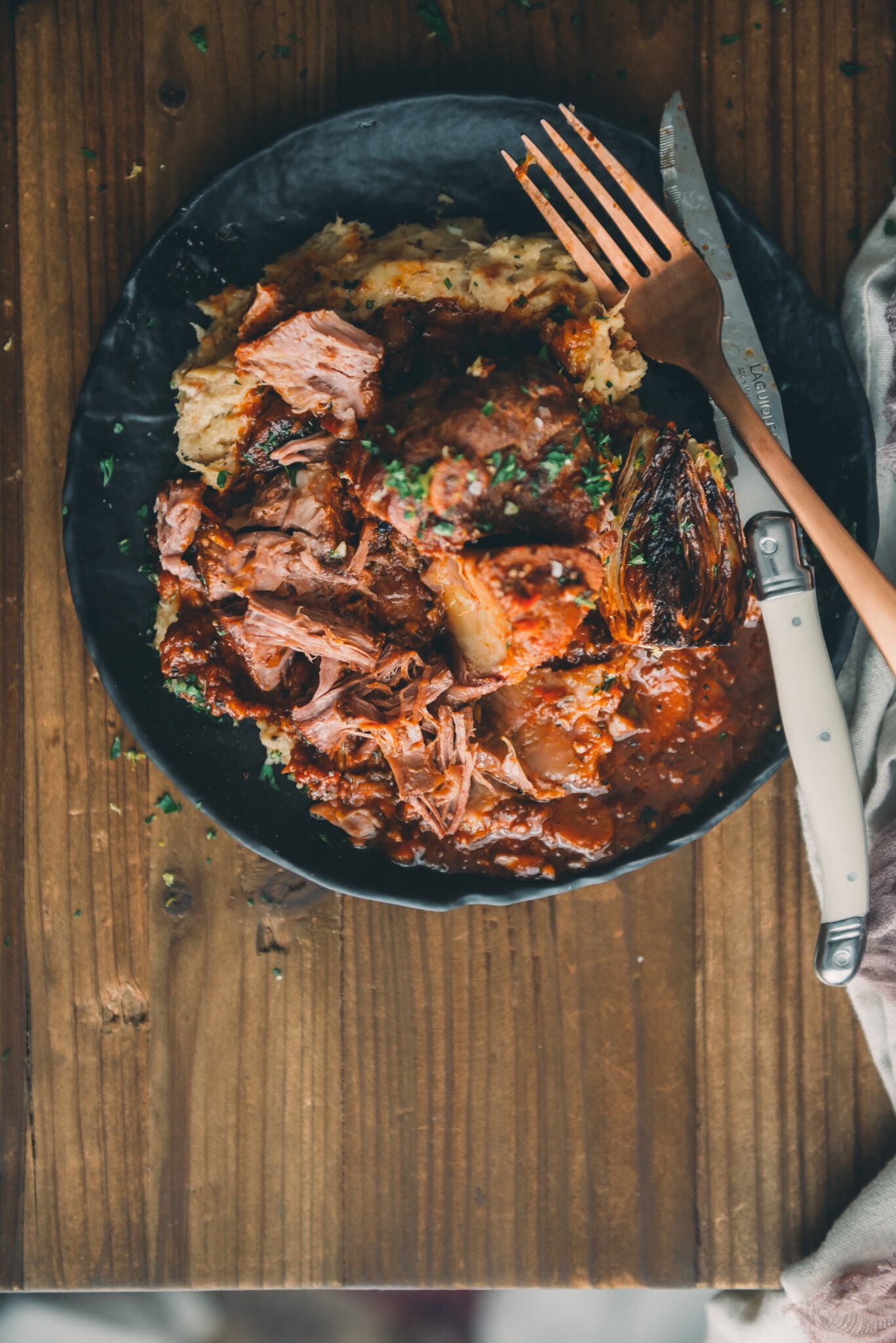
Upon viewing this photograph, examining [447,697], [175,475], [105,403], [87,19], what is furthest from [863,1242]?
[87,19]

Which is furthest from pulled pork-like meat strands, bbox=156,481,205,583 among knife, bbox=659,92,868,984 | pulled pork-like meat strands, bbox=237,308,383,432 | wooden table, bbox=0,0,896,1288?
knife, bbox=659,92,868,984

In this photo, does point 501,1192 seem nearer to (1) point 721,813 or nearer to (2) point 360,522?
(1) point 721,813

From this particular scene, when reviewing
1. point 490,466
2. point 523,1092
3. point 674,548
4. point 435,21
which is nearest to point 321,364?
point 490,466

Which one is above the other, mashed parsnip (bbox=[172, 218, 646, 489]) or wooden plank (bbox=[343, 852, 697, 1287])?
mashed parsnip (bbox=[172, 218, 646, 489])

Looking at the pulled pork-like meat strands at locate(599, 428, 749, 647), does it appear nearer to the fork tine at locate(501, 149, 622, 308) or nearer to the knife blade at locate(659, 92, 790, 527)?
the knife blade at locate(659, 92, 790, 527)

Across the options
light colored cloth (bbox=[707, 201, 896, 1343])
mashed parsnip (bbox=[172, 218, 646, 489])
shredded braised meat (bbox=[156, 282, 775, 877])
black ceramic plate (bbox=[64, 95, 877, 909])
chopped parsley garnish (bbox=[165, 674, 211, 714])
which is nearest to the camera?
shredded braised meat (bbox=[156, 282, 775, 877])

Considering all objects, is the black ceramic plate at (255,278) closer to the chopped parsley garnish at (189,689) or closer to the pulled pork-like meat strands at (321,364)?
the chopped parsley garnish at (189,689)

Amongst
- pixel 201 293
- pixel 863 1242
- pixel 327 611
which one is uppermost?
pixel 201 293
